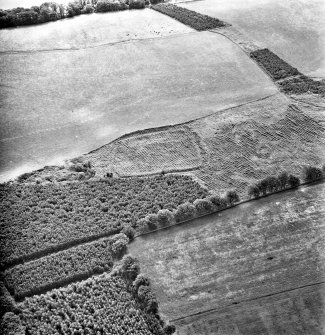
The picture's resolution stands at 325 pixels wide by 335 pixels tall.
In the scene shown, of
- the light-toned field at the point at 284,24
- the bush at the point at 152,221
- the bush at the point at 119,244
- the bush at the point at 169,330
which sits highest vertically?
the light-toned field at the point at 284,24

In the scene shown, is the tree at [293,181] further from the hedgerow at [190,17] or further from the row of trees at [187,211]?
the hedgerow at [190,17]

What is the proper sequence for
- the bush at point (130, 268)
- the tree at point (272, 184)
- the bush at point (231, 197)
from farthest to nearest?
the tree at point (272, 184)
the bush at point (231, 197)
the bush at point (130, 268)

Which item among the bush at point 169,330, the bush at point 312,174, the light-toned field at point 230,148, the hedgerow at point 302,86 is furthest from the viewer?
the hedgerow at point 302,86

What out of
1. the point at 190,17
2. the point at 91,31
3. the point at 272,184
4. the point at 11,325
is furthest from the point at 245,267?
the point at 190,17

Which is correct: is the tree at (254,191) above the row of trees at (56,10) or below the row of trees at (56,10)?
below

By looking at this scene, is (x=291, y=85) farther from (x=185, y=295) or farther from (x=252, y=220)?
(x=185, y=295)

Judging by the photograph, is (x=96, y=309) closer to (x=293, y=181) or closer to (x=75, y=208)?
(x=75, y=208)

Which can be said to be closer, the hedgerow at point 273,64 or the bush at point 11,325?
the bush at point 11,325

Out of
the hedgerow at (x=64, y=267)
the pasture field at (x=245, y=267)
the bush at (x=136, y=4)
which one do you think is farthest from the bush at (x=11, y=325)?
the bush at (x=136, y=4)
